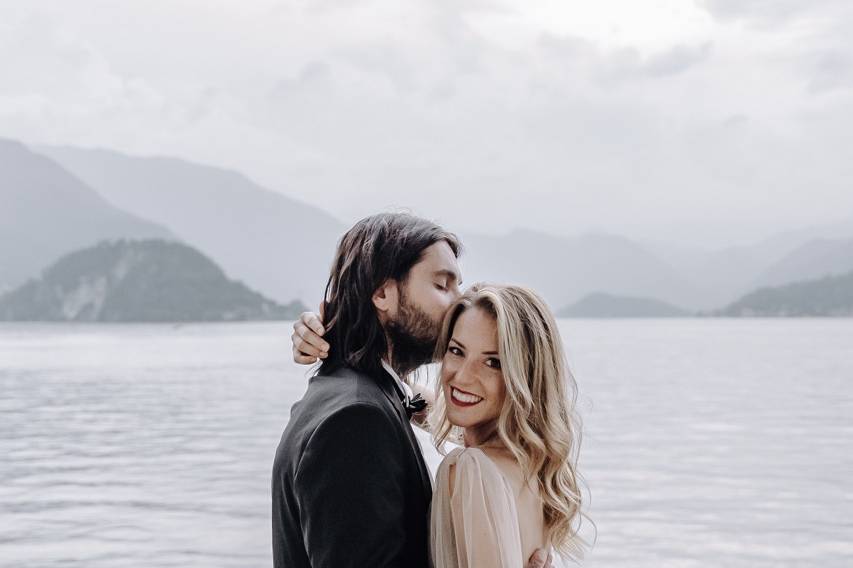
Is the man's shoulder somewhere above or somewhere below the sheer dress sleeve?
above

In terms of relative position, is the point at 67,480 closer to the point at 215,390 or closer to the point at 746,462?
the point at 746,462

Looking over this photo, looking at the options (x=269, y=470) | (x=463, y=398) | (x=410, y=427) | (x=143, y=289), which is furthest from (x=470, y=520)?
(x=143, y=289)

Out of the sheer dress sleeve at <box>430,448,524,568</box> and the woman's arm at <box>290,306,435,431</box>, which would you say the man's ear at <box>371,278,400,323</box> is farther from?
the sheer dress sleeve at <box>430,448,524,568</box>

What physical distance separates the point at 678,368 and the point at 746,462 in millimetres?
31460

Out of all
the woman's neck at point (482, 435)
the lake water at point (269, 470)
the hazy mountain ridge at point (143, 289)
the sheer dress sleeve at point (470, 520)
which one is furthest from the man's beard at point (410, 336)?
the hazy mountain ridge at point (143, 289)

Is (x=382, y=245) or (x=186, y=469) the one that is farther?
(x=186, y=469)

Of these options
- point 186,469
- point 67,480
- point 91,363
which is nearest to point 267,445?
point 186,469

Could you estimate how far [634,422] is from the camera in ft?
→ 77.3

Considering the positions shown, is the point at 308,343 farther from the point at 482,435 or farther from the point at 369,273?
the point at 482,435

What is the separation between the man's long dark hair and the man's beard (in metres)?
0.06

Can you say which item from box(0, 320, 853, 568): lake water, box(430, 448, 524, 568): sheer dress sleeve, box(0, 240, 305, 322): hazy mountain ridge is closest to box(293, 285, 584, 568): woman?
box(430, 448, 524, 568): sheer dress sleeve

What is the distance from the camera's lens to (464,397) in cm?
295

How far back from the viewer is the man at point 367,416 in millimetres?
2512

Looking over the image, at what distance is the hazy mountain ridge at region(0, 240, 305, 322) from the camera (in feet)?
515
